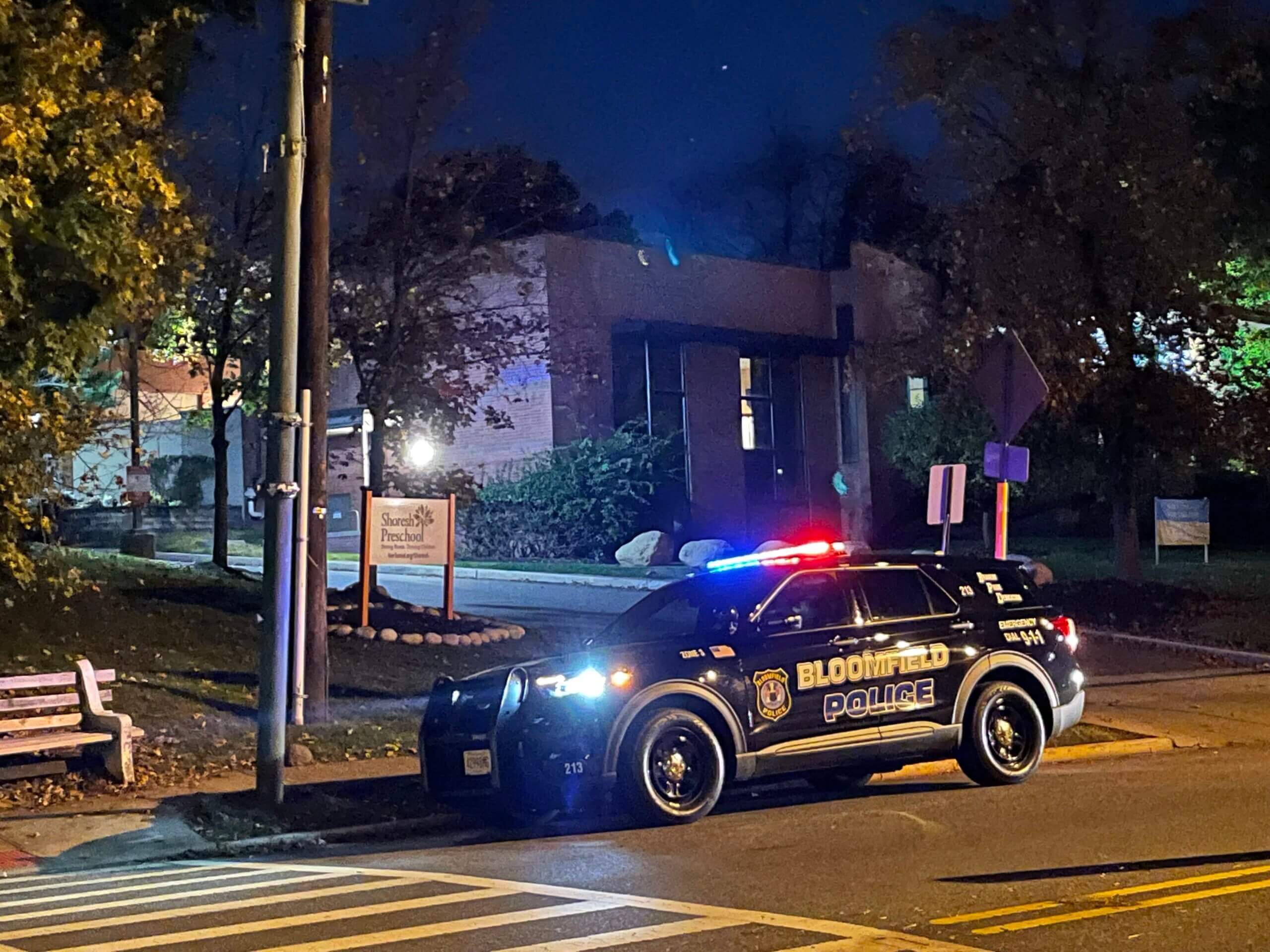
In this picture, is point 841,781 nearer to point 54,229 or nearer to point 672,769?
point 672,769

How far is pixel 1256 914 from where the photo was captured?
6625 millimetres

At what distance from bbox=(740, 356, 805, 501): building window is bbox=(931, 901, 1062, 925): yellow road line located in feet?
99.7

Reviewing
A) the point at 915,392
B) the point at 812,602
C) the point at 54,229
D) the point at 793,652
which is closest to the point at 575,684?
the point at 793,652

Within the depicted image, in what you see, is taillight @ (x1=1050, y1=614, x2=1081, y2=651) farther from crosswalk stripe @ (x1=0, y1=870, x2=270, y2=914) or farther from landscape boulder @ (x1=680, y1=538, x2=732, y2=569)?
landscape boulder @ (x1=680, y1=538, x2=732, y2=569)

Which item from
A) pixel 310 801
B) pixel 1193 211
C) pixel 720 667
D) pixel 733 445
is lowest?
pixel 310 801

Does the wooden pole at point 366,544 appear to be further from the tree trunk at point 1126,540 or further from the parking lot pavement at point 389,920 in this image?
the tree trunk at point 1126,540

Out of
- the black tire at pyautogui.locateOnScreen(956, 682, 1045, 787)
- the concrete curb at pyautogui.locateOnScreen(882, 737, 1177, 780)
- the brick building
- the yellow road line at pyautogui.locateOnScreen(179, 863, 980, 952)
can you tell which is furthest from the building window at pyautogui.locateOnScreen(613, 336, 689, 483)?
the yellow road line at pyautogui.locateOnScreen(179, 863, 980, 952)

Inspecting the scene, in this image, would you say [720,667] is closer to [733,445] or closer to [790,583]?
[790,583]

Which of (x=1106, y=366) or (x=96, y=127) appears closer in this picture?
(x=96, y=127)

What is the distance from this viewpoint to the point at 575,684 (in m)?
9.59

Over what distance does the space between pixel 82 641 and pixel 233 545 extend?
22282 mm

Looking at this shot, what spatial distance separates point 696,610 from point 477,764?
6.05 ft

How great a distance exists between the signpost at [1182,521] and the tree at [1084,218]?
24.1 ft

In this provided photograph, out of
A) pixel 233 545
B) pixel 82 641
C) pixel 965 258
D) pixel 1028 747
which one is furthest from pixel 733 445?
pixel 1028 747
